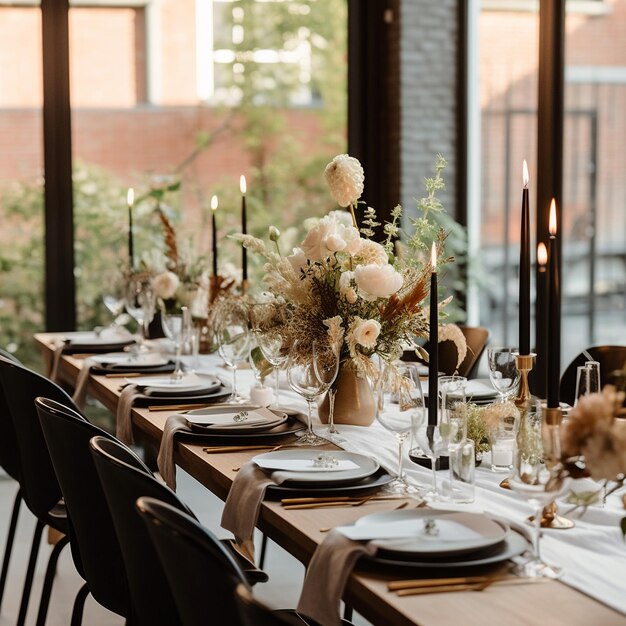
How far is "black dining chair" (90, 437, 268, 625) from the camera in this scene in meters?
1.69

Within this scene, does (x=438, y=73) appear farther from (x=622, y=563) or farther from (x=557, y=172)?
(x=622, y=563)

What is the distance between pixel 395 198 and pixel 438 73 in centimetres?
68

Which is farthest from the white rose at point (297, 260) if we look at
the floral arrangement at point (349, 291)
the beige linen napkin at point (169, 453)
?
the beige linen napkin at point (169, 453)

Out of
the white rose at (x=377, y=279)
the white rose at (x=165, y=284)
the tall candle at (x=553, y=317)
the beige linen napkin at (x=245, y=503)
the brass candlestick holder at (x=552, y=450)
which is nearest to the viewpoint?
the brass candlestick holder at (x=552, y=450)

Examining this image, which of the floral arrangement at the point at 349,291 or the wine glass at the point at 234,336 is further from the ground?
the floral arrangement at the point at 349,291

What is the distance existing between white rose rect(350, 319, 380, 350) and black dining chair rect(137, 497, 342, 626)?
1.01 meters

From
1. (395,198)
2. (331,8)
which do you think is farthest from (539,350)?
(331,8)

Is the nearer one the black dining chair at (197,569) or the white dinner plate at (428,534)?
the black dining chair at (197,569)

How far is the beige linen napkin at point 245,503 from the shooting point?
190 cm

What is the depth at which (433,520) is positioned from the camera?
1633 millimetres

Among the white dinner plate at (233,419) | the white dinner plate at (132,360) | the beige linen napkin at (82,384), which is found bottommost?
the beige linen napkin at (82,384)

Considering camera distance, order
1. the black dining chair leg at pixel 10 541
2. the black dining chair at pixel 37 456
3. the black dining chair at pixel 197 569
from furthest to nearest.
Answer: the black dining chair leg at pixel 10 541 → the black dining chair at pixel 37 456 → the black dining chair at pixel 197 569

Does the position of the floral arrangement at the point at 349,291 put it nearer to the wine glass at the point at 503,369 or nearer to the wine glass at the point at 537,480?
the wine glass at the point at 503,369

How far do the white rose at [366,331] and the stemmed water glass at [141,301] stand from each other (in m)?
1.50
